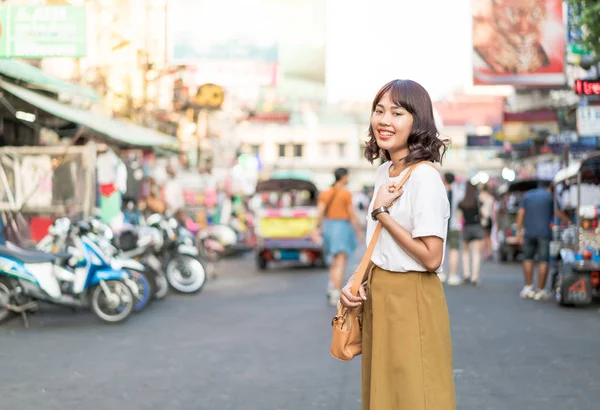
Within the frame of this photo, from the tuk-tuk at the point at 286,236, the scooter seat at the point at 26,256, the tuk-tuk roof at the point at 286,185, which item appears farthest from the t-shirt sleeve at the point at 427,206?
the tuk-tuk roof at the point at 286,185

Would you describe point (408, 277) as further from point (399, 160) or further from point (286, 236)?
point (286, 236)

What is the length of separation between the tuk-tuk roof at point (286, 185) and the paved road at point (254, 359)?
8977 millimetres

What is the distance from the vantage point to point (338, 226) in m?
12.4

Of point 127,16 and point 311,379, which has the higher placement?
point 127,16

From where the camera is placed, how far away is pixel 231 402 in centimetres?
603

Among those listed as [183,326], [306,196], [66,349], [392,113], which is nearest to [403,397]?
[392,113]

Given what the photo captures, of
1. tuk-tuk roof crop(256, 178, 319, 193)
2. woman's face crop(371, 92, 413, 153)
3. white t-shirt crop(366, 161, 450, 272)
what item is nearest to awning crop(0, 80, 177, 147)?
tuk-tuk roof crop(256, 178, 319, 193)

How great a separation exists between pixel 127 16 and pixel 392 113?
2687 centimetres

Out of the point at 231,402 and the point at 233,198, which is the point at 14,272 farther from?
the point at 233,198

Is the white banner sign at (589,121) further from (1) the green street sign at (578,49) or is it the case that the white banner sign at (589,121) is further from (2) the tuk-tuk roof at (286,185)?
(2) the tuk-tuk roof at (286,185)

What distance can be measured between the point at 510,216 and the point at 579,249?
11448 millimetres

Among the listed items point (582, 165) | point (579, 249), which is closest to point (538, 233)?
point (579, 249)

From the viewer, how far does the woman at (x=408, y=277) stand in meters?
3.25

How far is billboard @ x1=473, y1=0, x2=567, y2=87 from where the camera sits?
1792 cm
